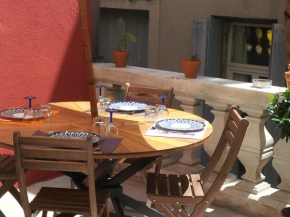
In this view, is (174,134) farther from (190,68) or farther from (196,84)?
(190,68)

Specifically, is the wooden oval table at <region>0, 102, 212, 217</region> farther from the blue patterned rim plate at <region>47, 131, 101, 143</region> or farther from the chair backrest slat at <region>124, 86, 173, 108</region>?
the chair backrest slat at <region>124, 86, 173, 108</region>

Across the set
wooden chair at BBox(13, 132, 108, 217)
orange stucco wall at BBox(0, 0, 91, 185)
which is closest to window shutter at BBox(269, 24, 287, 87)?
orange stucco wall at BBox(0, 0, 91, 185)

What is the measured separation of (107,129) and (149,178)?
1.65 feet

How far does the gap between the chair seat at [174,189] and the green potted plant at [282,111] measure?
66 cm

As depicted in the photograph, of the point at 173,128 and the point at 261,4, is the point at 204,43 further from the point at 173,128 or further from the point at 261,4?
the point at 173,128

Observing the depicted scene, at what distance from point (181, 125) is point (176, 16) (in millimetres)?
9997

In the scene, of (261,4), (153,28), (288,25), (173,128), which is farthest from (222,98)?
(153,28)

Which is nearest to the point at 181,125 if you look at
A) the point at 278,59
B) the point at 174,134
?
the point at 174,134

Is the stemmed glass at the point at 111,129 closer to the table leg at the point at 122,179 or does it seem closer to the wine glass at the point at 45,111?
the table leg at the point at 122,179

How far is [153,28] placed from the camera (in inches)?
579

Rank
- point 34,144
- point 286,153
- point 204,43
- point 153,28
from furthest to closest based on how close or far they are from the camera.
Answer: point 153,28, point 204,43, point 286,153, point 34,144

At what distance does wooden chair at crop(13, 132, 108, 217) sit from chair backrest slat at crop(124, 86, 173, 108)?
4.81 feet

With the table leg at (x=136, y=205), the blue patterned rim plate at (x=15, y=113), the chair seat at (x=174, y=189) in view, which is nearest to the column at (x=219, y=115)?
the chair seat at (x=174, y=189)

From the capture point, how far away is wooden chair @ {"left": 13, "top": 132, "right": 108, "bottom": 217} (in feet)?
12.1
